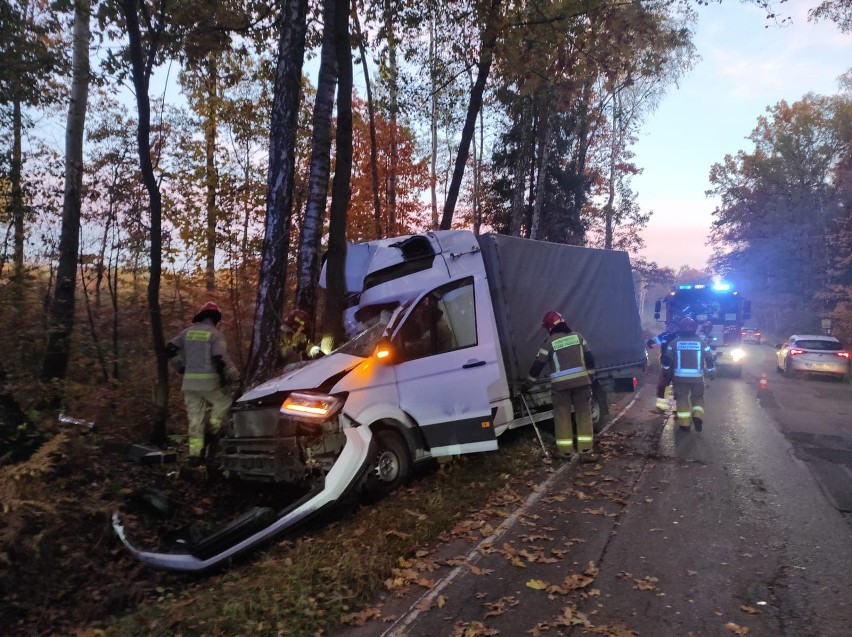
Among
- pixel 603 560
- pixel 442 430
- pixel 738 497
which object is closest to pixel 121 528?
pixel 442 430

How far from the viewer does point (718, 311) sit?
17.7 metres

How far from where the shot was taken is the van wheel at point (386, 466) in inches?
209

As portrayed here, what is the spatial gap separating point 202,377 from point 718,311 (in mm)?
16152

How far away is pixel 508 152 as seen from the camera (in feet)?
78.7

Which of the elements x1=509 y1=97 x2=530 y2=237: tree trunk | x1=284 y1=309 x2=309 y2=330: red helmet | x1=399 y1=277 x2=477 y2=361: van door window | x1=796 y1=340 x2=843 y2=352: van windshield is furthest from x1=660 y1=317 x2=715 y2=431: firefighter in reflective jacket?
x1=796 y1=340 x2=843 y2=352: van windshield

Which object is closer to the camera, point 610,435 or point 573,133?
point 610,435

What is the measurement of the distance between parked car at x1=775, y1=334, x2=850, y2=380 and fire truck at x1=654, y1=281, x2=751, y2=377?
2297 mm

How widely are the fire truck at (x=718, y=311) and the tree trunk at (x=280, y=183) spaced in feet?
41.4

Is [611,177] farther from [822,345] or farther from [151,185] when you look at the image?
[151,185]

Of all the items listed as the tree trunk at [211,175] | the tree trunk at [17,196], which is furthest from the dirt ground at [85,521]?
the tree trunk at [211,175]

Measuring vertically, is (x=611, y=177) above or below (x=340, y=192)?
above

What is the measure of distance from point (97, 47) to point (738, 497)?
11.4 metres

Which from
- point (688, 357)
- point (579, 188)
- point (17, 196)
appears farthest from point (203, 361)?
point (579, 188)

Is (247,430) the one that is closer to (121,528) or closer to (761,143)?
(121,528)
